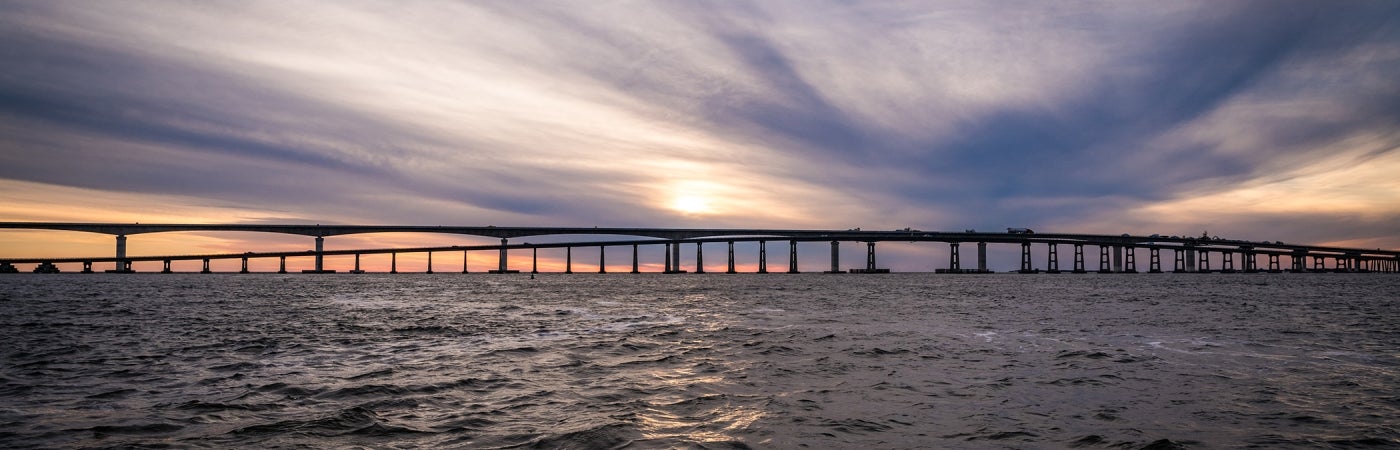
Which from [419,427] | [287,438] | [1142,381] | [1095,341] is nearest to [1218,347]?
[1095,341]

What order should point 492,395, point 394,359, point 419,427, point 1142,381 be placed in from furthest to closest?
1. point 394,359
2. point 1142,381
3. point 492,395
4. point 419,427

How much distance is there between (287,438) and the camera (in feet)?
37.2

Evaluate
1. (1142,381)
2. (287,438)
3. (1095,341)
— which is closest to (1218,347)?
(1095,341)

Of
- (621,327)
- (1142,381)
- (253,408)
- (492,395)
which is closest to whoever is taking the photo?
(253,408)

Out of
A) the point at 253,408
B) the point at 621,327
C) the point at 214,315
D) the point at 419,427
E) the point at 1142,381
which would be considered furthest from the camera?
the point at 214,315

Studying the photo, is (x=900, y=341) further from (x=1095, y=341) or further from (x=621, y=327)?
(x=621, y=327)

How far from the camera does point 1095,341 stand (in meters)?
26.8

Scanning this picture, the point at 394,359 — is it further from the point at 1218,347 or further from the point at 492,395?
the point at 1218,347

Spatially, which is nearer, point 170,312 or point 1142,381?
point 1142,381

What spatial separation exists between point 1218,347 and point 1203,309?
26582 mm

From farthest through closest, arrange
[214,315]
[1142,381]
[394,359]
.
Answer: [214,315] → [394,359] → [1142,381]

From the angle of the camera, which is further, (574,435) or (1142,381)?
(1142,381)

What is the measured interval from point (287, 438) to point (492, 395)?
438 centimetres

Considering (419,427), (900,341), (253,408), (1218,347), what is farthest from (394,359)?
(1218,347)
